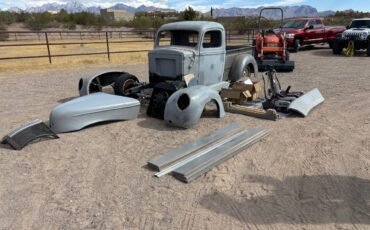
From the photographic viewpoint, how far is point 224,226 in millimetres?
2934

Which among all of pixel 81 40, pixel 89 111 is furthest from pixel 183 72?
pixel 81 40

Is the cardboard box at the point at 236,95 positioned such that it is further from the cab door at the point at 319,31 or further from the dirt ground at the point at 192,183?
the cab door at the point at 319,31

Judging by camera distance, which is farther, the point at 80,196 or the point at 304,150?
the point at 304,150

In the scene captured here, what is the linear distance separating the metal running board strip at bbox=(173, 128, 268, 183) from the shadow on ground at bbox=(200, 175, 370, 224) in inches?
17.1

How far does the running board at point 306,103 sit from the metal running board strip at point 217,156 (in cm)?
120

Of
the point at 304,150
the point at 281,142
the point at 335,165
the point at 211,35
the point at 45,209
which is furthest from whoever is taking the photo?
the point at 211,35

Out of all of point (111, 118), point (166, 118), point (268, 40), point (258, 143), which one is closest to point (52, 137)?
point (111, 118)

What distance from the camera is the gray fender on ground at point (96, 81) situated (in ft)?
22.2

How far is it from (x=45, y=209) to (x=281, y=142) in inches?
129

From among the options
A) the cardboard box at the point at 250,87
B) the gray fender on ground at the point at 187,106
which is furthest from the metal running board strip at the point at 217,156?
the cardboard box at the point at 250,87

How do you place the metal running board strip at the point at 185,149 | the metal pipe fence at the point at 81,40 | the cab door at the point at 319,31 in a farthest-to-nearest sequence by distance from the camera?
the cab door at the point at 319,31, the metal pipe fence at the point at 81,40, the metal running board strip at the point at 185,149

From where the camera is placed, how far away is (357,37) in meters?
15.8

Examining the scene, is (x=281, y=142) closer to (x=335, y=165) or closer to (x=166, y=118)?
(x=335, y=165)

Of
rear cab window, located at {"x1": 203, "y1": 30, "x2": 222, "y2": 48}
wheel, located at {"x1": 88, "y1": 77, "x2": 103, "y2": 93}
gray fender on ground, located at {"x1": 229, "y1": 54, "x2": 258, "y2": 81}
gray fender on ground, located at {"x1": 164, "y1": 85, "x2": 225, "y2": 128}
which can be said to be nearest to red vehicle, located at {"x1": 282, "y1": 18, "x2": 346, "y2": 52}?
gray fender on ground, located at {"x1": 229, "y1": 54, "x2": 258, "y2": 81}
